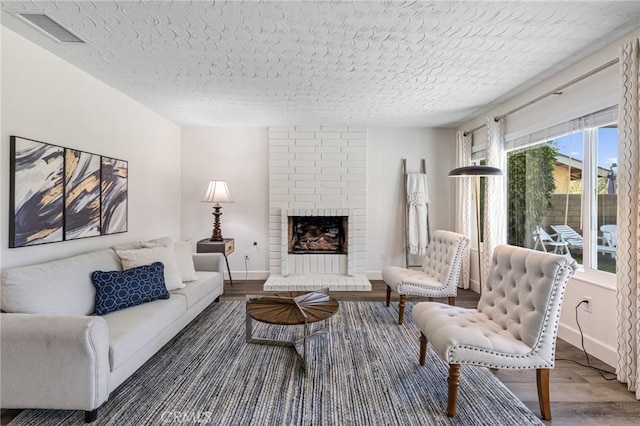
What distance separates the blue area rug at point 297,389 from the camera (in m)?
1.71

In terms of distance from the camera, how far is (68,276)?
83.0 inches

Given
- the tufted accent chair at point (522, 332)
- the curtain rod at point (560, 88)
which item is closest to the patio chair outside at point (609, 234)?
the tufted accent chair at point (522, 332)

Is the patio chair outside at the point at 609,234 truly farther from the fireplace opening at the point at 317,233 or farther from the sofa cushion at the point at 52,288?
the sofa cushion at the point at 52,288

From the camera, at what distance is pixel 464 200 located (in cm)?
427

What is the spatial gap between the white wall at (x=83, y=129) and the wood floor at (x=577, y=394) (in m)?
1.59

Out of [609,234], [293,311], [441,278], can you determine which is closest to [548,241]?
[609,234]

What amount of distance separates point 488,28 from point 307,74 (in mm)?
1468

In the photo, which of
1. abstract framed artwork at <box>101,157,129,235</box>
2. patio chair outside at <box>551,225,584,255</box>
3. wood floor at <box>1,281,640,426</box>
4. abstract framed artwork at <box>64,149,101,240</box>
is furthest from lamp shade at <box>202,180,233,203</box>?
patio chair outside at <box>551,225,584,255</box>

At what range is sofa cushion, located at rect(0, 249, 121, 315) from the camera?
1793mm

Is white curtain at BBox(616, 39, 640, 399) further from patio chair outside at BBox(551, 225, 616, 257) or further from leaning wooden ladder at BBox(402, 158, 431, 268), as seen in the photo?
leaning wooden ladder at BBox(402, 158, 431, 268)

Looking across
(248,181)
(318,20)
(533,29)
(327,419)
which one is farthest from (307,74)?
(327,419)

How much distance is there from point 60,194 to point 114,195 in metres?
0.70

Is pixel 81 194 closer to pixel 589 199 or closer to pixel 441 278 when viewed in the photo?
pixel 441 278

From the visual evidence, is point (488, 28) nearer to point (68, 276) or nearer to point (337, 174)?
point (337, 174)
